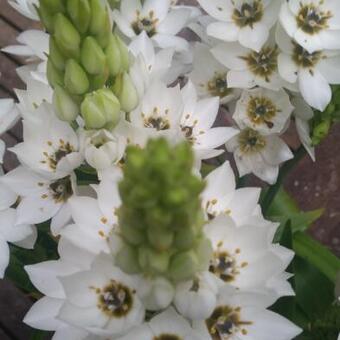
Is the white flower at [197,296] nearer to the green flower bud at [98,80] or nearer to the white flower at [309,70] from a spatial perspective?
the green flower bud at [98,80]

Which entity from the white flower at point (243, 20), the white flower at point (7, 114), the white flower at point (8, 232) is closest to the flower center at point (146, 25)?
the white flower at point (243, 20)

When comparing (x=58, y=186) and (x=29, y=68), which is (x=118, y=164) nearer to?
(x=58, y=186)

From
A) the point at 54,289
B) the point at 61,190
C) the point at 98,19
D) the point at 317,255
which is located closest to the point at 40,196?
the point at 61,190

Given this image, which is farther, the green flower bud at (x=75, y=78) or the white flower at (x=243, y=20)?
the white flower at (x=243, y=20)

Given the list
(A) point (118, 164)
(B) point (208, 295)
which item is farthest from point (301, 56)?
(B) point (208, 295)

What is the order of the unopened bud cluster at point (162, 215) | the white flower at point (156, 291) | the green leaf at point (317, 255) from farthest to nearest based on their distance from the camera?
the green leaf at point (317, 255) < the white flower at point (156, 291) < the unopened bud cluster at point (162, 215)

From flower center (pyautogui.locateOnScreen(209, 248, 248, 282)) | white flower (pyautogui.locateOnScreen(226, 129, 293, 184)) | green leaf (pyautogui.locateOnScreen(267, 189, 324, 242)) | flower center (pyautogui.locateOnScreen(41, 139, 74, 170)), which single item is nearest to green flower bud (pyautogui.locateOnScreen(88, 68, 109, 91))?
flower center (pyautogui.locateOnScreen(41, 139, 74, 170))
